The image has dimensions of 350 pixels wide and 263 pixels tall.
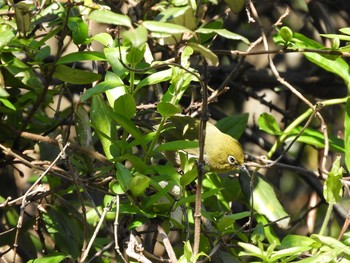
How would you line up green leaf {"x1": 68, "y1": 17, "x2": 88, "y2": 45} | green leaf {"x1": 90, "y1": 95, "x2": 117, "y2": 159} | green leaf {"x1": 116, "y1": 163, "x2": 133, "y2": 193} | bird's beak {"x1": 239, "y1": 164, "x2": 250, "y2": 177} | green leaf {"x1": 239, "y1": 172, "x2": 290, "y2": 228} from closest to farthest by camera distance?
green leaf {"x1": 116, "y1": 163, "x2": 133, "y2": 193} < green leaf {"x1": 90, "y1": 95, "x2": 117, "y2": 159} < green leaf {"x1": 68, "y1": 17, "x2": 88, "y2": 45} < green leaf {"x1": 239, "y1": 172, "x2": 290, "y2": 228} < bird's beak {"x1": 239, "y1": 164, "x2": 250, "y2": 177}

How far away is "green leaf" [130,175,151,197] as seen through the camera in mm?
1716

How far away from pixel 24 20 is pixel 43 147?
816 mm

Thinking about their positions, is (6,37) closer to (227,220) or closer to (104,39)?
(104,39)

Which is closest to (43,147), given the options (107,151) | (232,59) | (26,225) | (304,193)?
(26,225)

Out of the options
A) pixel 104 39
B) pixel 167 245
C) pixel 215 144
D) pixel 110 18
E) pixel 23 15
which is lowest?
pixel 215 144

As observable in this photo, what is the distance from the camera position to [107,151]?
1959mm

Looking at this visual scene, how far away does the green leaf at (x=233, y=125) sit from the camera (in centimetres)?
259

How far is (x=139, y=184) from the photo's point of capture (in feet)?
5.69

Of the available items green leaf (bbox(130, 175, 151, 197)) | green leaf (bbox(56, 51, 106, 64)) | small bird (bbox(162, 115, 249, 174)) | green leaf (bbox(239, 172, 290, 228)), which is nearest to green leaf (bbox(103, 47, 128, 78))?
green leaf (bbox(56, 51, 106, 64))

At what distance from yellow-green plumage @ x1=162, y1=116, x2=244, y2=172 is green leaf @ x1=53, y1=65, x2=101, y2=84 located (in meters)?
0.51

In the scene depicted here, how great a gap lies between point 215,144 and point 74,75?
3.32 ft

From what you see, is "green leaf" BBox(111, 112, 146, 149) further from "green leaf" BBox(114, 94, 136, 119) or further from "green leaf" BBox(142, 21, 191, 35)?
"green leaf" BBox(142, 21, 191, 35)

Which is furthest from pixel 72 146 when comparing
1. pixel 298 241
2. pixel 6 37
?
pixel 298 241

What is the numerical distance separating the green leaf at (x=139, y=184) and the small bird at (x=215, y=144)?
667 mm
